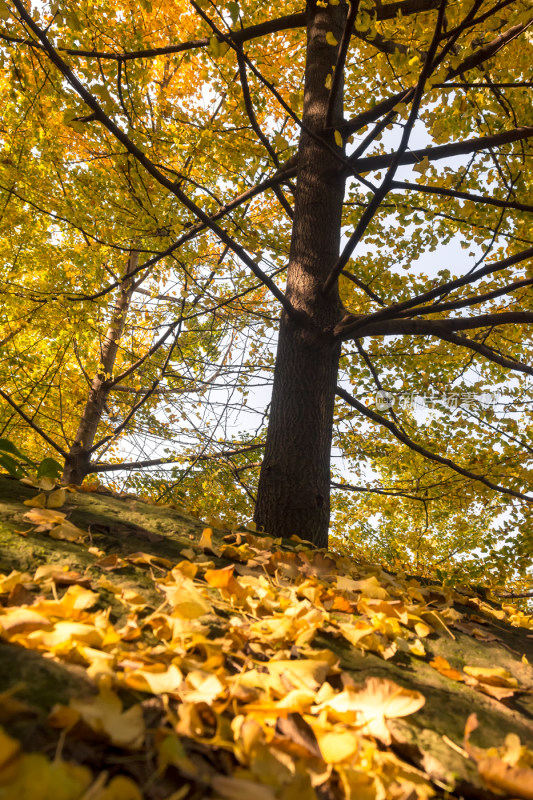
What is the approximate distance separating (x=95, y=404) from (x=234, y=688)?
586 cm

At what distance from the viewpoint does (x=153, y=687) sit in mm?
700

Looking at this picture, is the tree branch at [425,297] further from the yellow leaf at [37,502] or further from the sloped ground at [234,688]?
the yellow leaf at [37,502]

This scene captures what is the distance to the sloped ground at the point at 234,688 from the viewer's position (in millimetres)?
574

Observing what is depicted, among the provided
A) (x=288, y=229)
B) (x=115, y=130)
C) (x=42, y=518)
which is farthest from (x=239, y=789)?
(x=288, y=229)

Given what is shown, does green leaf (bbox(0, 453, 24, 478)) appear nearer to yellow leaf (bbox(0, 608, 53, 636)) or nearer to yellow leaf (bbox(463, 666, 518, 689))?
yellow leaf (bbox(0, 608, 53, 636))

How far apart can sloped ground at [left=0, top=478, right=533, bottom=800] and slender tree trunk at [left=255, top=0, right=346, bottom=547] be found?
1.10m

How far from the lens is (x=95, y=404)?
6.14 metres

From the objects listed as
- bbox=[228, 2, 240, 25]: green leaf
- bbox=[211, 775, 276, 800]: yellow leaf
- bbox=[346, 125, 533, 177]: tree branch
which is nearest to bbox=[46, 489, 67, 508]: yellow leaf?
bbox=[211, 775, 276, 800]: yellow leaf

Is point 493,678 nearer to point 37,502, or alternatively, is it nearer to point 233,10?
point 37,502

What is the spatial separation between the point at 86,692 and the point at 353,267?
4.95 m

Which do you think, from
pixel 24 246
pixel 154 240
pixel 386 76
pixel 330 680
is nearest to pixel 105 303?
pixel 154 240

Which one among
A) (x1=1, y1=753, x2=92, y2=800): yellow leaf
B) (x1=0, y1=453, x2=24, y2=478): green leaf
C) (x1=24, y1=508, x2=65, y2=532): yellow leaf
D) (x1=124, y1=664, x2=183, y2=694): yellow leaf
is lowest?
(x1=1, y1=753, x2=92, y2=800): yellow leaf

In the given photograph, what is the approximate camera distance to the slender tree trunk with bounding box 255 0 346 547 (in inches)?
101

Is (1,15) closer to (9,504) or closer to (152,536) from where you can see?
(9,504)
